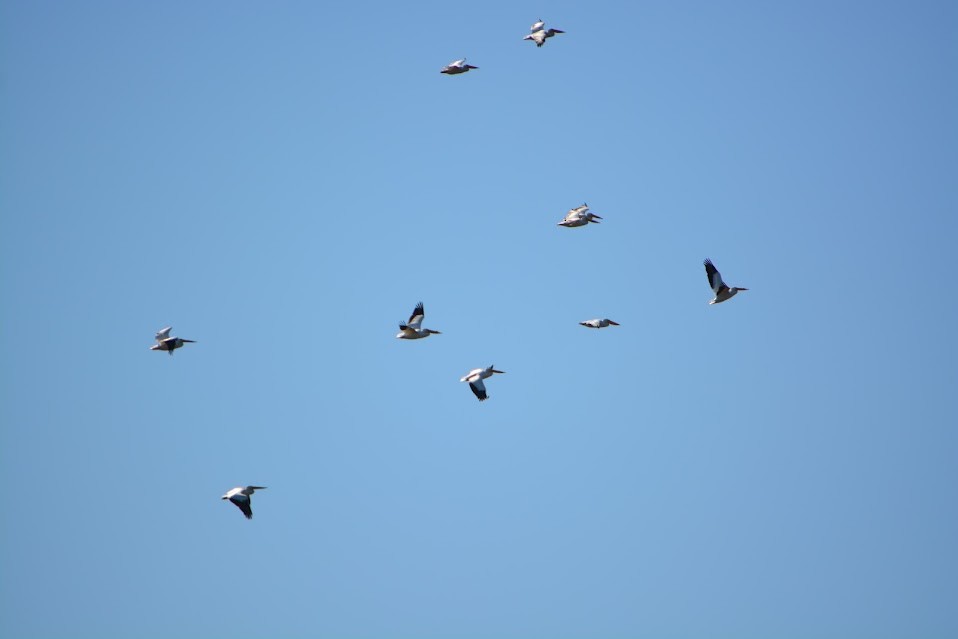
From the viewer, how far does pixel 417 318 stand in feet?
229

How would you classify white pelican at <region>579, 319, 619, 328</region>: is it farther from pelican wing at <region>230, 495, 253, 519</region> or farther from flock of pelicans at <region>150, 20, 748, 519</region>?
pelican wing at <region>230, 495, 253, 519</region>

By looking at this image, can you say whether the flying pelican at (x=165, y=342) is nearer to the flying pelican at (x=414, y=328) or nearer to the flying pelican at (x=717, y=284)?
the flying pelican at (x=414, y=328)

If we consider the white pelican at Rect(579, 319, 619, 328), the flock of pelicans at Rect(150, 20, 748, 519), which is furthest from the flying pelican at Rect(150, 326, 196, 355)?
the white pelican at Rect(579, 319, 619, 328)

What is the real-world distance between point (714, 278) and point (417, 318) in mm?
11267

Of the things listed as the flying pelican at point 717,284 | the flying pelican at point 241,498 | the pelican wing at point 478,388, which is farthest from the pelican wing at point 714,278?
the flying pelican at point 241,498

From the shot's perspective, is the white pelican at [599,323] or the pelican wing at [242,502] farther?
the white pelican at [599,323]

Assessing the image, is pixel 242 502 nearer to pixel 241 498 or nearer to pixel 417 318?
pixel 241 498

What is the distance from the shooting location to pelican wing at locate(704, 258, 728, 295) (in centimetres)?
6749

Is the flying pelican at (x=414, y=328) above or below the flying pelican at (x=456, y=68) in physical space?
below

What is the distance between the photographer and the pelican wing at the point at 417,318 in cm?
6962

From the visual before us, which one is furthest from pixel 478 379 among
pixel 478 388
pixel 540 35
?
pixel 540 35

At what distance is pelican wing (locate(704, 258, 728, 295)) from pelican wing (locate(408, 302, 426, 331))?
10864 mm

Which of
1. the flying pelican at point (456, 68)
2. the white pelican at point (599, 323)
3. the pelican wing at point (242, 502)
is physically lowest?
the pelican wing at point (242, 502)

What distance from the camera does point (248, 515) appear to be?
66562mm
